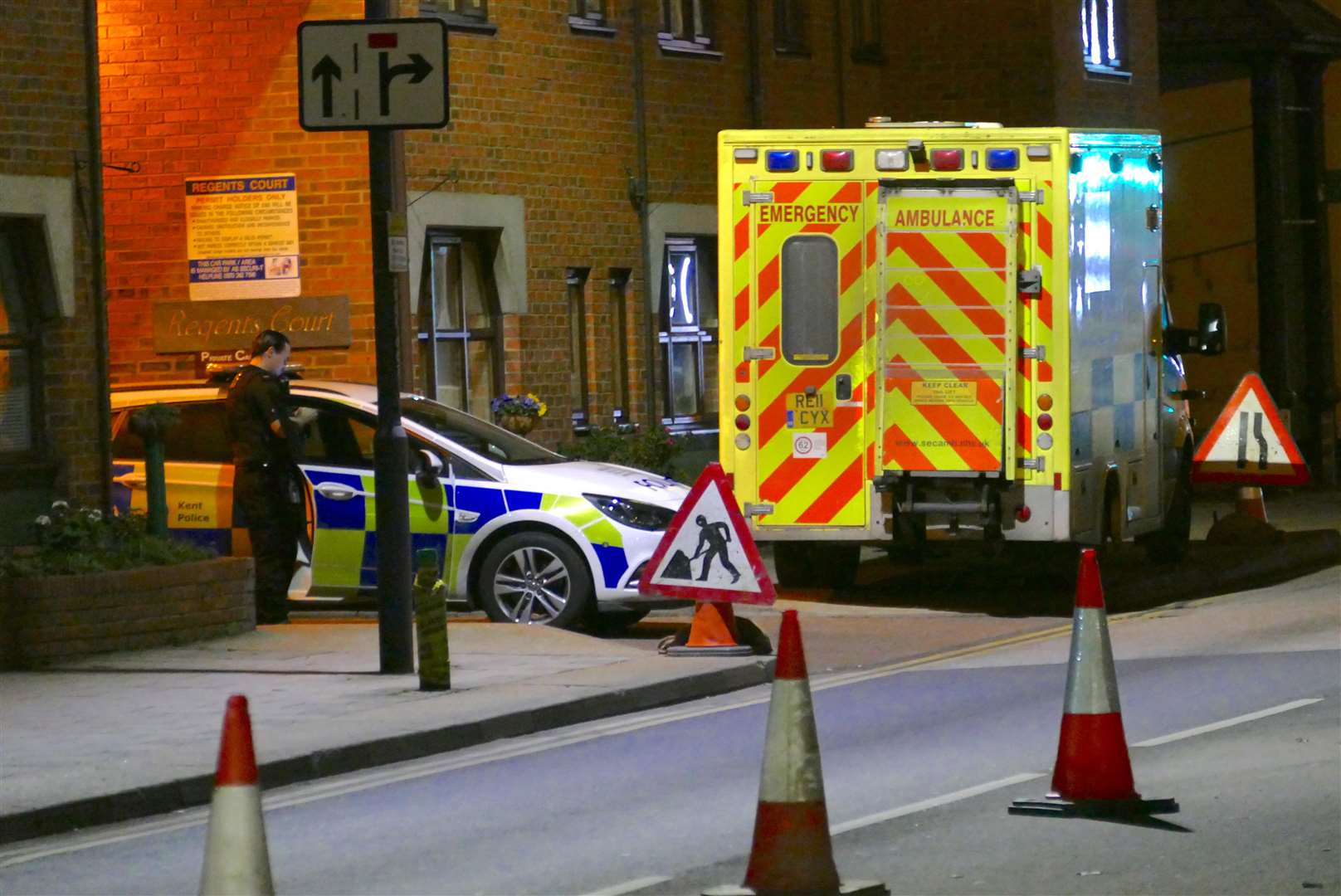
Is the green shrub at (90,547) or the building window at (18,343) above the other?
the building window at (18,343)

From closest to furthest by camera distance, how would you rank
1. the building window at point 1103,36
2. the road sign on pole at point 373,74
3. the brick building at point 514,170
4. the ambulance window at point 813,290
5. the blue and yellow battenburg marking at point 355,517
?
1. the road sign on pole at point 373,74
2. the blue and yellow battenburg marking at point 355,517
3. the ambulance window at point 813,290
4. the brick building at point 514,170
5. the building window at point 1103,36

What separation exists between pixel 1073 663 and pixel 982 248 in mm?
7639

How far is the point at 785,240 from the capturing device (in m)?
16.8

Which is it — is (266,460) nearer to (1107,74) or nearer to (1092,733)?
(1092,733)

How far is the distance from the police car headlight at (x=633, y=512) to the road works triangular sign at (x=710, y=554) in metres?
Answer: 1.64

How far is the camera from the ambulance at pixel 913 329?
16391 mm

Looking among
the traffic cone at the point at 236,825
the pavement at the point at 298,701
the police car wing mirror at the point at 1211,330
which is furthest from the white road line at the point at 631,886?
the police car wing mirror at the point at 1211,330

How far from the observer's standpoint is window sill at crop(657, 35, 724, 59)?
23.4 m

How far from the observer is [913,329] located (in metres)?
16.6

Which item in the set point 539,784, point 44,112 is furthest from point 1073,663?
point 44,112

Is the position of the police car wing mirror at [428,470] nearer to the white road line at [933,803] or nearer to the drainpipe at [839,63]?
the white road line at [933,803]

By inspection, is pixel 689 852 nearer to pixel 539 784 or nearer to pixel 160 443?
pixel 539 784

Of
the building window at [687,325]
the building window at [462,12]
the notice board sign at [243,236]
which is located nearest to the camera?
the notice board sign at [243,236]

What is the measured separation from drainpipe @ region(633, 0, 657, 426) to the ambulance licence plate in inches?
245
